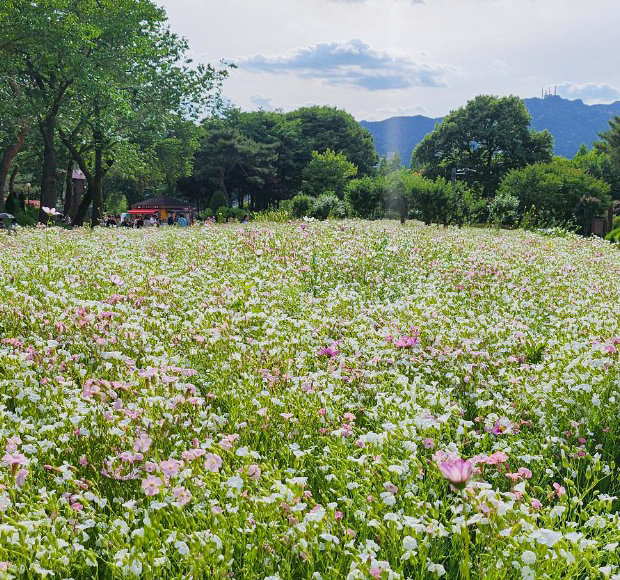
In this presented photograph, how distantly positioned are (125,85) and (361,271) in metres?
21.2

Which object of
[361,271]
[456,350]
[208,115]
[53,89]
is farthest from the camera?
[208,115]

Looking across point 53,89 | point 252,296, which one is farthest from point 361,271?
point 53,89

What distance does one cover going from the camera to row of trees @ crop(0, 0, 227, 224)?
2197cm

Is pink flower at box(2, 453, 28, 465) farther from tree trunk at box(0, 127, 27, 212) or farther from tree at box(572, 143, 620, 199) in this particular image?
tree at box(572, 143, 620, 199)

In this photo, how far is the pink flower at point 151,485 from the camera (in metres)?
3.09

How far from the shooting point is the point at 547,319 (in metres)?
7.83

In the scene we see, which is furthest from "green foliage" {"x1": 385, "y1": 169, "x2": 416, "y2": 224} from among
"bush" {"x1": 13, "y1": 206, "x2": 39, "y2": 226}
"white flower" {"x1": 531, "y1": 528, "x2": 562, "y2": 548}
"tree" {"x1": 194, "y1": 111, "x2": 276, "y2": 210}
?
"tree" {"x1": 194, "y1": 111, "x2": 276, "y2": 210}

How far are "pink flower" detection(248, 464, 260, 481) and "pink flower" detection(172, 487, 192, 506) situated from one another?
1.13 ft

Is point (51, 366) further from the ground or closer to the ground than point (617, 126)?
closer to the ground

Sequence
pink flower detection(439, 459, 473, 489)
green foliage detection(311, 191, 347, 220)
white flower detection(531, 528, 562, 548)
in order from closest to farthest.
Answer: pink flower detection(439, 459, 473, 489), white flower detection(531, 528, 562, 548), green foliage detection(311, 191, 347, 220)

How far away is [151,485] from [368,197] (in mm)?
29188

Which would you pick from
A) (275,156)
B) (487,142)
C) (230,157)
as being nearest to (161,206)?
(230,157)

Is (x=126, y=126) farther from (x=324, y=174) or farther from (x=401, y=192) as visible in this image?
(x=324, y=174)

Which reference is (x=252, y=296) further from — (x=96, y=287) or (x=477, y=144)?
(x=477, y=144)
